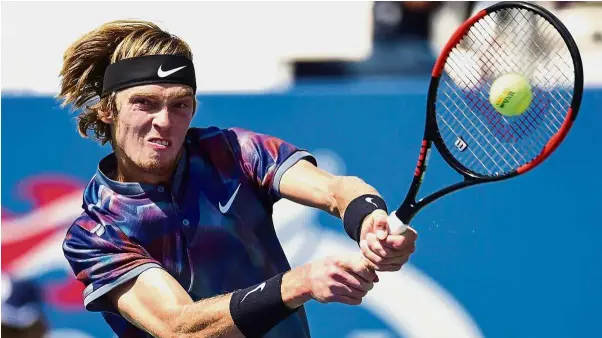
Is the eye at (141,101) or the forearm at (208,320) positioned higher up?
the eye at (141,101)

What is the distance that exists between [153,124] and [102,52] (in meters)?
0.40

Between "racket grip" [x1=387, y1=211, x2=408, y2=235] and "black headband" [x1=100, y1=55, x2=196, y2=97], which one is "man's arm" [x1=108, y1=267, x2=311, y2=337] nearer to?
"racket grip" [x1=387, y1=211, x2=408, y2=235]

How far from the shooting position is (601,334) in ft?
17.8

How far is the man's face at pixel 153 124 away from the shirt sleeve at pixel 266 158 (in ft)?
0.73

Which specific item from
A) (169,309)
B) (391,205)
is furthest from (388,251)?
(391,205)

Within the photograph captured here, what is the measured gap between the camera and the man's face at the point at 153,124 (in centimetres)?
342

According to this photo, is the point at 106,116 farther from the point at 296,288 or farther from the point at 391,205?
the point at 391,205

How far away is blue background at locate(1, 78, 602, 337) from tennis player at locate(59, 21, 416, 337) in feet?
6.36

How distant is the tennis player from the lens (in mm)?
3383

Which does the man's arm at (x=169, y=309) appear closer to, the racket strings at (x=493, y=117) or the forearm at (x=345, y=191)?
the forearm at (x=345, y=191)

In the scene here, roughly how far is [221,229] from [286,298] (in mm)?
550

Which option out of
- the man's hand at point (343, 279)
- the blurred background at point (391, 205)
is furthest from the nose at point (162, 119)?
the blurred background at point (391, 205)

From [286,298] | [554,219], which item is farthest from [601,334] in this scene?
[286,298]

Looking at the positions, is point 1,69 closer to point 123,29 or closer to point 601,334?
point 123,29
